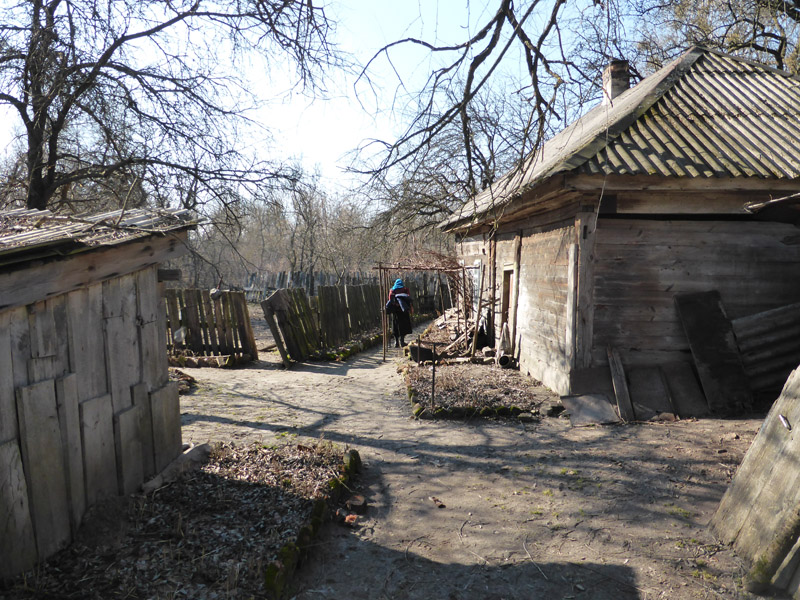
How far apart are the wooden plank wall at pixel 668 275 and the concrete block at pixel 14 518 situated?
6.13 m

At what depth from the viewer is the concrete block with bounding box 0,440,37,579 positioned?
2801 millimetres

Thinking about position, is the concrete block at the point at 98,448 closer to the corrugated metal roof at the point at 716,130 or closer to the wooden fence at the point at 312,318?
the corrugated metal roof at the point at 716,130

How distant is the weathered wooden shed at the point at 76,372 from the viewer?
293cm

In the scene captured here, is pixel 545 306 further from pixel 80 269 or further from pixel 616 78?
pixel 616 78

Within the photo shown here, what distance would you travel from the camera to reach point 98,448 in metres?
3.64

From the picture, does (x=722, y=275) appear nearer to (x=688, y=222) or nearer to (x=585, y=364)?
(x=688, y=222)

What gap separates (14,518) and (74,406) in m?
0.73

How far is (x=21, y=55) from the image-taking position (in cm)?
734

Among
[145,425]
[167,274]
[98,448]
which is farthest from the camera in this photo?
[167,274]

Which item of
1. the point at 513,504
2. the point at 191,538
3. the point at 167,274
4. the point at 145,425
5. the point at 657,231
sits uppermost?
the point at 657,231

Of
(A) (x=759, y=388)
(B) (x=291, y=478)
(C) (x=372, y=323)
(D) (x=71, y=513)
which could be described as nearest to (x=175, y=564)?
(D) (x=71, y=513)

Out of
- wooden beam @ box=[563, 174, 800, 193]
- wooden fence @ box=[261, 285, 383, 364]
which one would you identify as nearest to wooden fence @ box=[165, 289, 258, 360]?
wooden fence @ box=[261, 285, 383, 364]

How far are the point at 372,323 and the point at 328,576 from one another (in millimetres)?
12999

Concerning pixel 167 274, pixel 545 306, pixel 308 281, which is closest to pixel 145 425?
pixel 167 274
